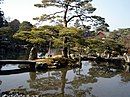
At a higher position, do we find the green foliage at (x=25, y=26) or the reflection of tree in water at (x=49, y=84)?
the green foliage at (x=25, y=26)

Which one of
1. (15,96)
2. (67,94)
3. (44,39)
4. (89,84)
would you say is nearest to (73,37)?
(44,39)

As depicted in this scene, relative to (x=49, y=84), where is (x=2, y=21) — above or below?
above

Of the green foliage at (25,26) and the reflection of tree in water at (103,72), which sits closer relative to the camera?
the reflection of tree in water at (103,72)

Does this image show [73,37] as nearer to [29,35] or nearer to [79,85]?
[29,35]

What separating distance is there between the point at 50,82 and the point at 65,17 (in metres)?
14.5

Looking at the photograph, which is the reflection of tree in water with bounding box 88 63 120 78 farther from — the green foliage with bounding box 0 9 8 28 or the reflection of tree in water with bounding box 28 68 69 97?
the green foliage with bounding box 0 9 8 28

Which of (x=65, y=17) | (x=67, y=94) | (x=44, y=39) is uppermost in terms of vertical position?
(x=65, y=17)

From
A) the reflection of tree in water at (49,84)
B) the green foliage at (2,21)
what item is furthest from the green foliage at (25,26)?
the reflection of tree in water at (49,84)

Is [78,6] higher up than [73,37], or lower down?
higher up

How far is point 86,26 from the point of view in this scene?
32875mm

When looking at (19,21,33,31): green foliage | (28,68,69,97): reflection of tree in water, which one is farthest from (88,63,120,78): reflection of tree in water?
(19,21,33,31): green foliage

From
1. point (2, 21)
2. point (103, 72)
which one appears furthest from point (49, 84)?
point (2, 21)

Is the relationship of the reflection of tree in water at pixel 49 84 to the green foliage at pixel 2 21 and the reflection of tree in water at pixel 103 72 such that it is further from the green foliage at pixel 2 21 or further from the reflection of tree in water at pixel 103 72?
the green foliage at pixel 2 21

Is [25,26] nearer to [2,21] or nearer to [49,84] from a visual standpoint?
[2,21]
